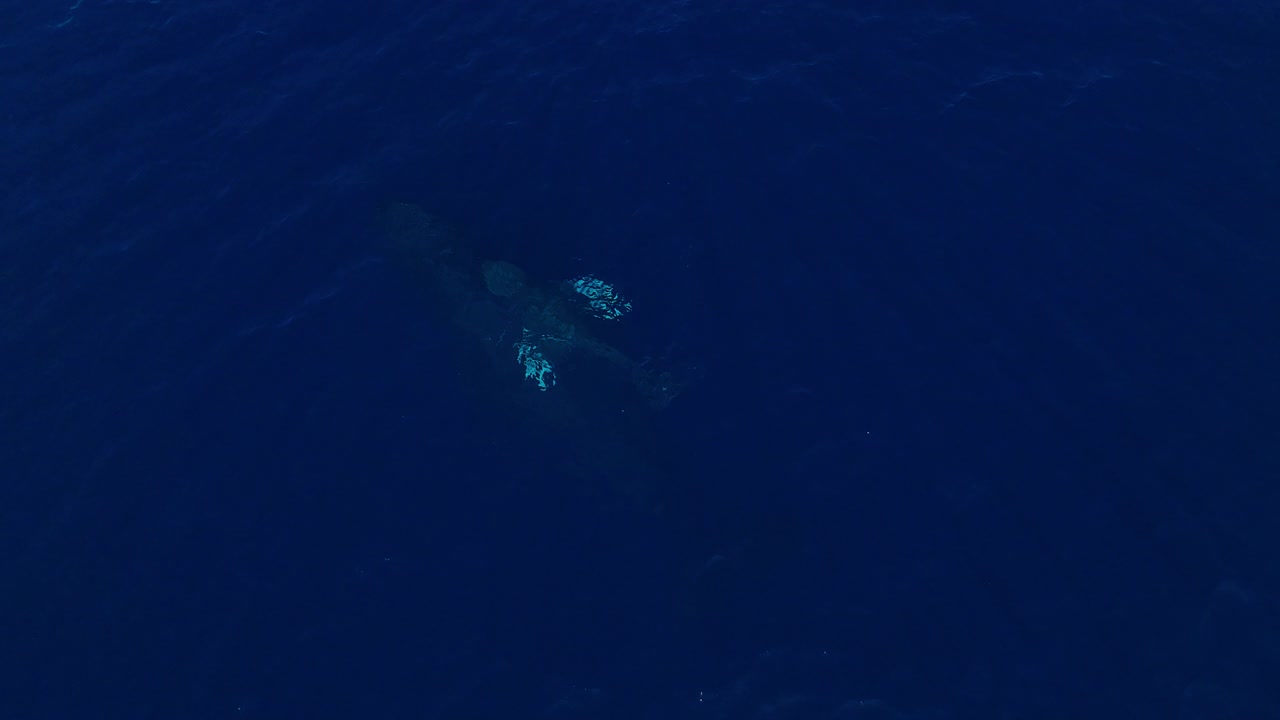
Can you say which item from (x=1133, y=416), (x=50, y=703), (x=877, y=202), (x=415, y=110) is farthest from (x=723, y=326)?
(x=50, y=703)

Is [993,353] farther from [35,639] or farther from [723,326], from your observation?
[35,639]

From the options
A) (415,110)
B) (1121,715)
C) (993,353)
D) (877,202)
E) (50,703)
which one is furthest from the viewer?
(415,110)

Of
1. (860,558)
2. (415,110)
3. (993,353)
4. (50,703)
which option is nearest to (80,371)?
(50,703)

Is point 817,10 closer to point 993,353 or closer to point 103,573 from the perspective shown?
point 993,353

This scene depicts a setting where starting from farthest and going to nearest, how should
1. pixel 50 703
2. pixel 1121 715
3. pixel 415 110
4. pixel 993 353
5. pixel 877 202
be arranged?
pixel 415 110 → pixel 877 202 → pixel 993 353 → pixel 50 703 → pixel 1121 715

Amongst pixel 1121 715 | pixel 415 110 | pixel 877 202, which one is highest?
pixel 415 110

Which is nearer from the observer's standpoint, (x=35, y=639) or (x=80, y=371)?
(x=35, y=639)

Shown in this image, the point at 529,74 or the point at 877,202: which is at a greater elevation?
the point at 529,74
